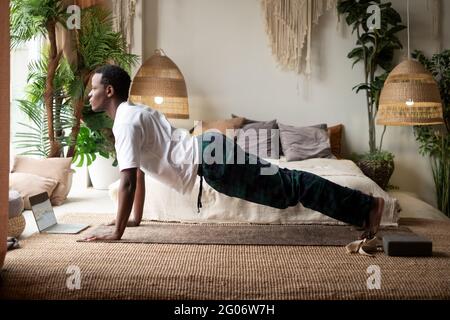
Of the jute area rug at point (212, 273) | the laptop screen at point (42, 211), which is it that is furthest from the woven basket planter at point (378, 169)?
the laptop screen at point (42, 211)

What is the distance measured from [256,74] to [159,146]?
2499mm

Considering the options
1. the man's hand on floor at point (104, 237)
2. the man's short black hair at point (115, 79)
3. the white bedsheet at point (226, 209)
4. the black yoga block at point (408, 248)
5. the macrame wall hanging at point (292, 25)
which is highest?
the macrame wall hanging at point (292, 25)

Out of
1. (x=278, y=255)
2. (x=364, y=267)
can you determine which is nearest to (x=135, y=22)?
(x=278, y=255)

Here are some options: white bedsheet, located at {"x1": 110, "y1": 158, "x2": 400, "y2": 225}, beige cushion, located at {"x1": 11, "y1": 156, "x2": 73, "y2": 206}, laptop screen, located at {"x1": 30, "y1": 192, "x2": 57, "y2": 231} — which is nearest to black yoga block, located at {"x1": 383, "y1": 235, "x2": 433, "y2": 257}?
white bedsheet, located at {"x1": 110, "y1": 158, "x2": 400, "y2": 225}

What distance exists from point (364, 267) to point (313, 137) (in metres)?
2.34

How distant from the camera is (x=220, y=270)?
2.06 m

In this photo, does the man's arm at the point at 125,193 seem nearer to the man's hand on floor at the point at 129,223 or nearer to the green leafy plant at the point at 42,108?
the man's hand on floor at the point at 129,223

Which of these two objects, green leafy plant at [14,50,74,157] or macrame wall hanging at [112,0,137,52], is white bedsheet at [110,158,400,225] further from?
macrame wall hanging at [112,0,137,52]

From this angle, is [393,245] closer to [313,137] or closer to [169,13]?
[313,137]

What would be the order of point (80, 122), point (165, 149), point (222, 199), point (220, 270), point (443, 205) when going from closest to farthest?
1. point (220, 270)
2. point (165, 149)
3. point (222, 199)
4. point (80, 122)
5. point (443, 205)

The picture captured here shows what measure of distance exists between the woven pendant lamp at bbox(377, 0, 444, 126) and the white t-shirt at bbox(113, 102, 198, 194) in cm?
198

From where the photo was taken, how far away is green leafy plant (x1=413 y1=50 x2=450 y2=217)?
4430mm

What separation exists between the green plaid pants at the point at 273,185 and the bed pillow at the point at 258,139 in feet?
5.79

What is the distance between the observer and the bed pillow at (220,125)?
4.44 m
